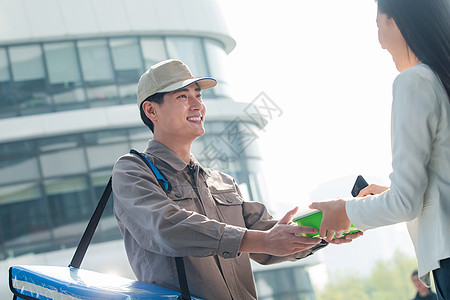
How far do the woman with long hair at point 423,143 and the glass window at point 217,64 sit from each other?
43.2 ft

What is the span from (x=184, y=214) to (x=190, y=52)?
1300cm

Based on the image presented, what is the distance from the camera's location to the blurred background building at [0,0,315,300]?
12469 mm

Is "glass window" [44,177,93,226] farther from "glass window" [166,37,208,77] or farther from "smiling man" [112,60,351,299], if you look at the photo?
"smiling man" [112,60,351,299]

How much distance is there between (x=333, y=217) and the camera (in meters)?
1.77

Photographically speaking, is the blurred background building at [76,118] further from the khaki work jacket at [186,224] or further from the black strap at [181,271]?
the black strap at [181,271]

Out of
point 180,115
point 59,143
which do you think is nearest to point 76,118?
point 59,143

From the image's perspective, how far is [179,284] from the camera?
1998mm

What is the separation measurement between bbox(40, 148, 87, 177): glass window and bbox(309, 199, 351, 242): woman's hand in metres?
11.5

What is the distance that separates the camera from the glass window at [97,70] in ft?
44.0

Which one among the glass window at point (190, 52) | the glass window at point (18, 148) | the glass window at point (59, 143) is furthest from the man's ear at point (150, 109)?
the glass window at point (190, 52)

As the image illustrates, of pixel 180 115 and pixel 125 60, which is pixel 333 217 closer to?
pixel 180 115

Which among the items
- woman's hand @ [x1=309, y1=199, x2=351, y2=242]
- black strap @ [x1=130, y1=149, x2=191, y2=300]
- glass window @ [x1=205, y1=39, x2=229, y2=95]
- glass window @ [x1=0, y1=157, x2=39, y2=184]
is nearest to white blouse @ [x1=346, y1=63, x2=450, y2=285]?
woman's hand @ [x1=309, y1=199, x2=351, y2=242]

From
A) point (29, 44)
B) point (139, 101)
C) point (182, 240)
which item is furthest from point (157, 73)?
point (29, 44)

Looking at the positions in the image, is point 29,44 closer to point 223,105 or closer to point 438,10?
point 223,105
